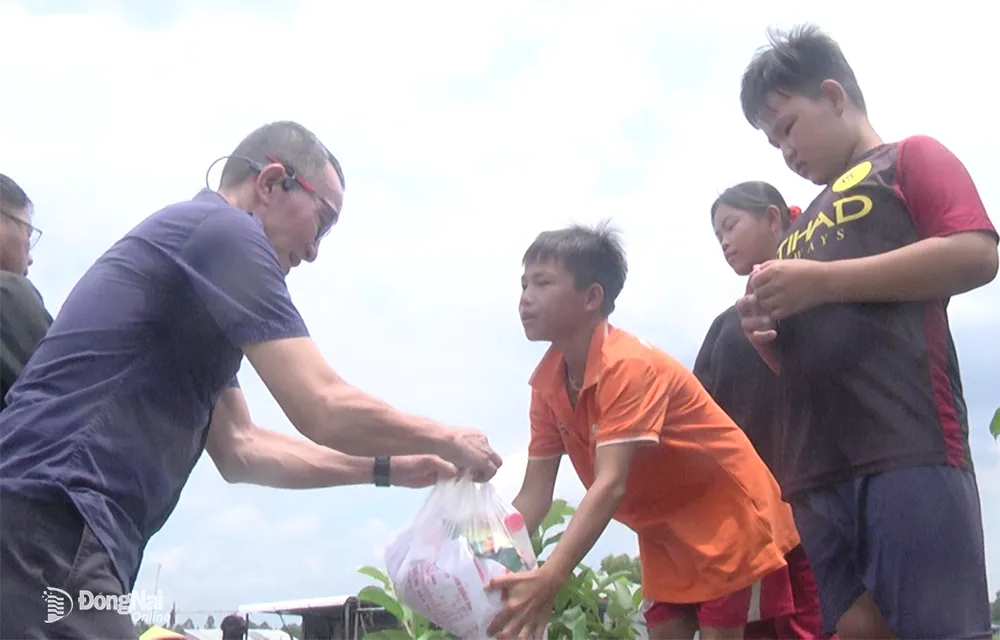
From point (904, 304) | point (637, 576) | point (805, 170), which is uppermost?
point (805, 170)

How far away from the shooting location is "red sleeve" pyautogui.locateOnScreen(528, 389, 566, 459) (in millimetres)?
2914

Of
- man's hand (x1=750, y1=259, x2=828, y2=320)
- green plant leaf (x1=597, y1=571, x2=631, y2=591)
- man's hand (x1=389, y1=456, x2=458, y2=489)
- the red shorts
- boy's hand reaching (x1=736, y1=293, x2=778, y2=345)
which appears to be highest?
man's hand (x1=750, y1=259, x2=828, y2=320)

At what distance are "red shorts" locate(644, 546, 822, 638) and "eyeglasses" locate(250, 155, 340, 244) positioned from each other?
1.46 m

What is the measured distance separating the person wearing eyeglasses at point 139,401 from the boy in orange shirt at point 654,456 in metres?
0.69

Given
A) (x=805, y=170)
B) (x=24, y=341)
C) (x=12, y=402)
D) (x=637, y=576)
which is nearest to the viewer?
(x=12, y=402)

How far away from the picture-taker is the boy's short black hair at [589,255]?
9.51ft

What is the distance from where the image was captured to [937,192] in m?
1.91

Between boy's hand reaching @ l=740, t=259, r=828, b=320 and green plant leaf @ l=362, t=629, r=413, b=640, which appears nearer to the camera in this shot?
boy's hand reaching @ l=740, t=259, r=828, b=320

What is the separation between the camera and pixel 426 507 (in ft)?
7.50

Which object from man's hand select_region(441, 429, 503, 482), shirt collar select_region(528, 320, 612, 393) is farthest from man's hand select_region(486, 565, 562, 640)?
shirt collar select_region(528, 320, 612, 393)

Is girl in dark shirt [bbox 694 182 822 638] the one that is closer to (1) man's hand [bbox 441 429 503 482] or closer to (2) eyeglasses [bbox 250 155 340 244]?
(1) man's hand [bbox 441 429 503 482]

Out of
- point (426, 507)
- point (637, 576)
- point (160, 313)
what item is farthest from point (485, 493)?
point (637, 576)

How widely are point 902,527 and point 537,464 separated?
1.29 metres

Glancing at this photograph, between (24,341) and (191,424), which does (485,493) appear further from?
(24,341)
